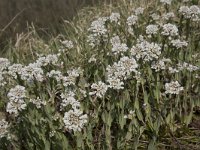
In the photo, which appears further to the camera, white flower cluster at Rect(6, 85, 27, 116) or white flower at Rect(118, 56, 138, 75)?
white flower at Rect(118, 56, 138, 75)

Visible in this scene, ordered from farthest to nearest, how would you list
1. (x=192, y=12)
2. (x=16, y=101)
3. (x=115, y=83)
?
(x=192, y=12) → (x=115, y=83) → (x=16, y=101)

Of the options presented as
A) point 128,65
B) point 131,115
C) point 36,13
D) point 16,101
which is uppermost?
point 128,65

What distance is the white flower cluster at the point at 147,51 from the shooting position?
9.03 ft

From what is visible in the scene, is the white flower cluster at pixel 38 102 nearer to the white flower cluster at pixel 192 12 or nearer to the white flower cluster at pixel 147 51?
the white flower cluster at pixel 147 51

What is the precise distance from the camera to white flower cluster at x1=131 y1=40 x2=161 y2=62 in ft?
9.03

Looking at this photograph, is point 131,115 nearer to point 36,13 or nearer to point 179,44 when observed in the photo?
point 179,44

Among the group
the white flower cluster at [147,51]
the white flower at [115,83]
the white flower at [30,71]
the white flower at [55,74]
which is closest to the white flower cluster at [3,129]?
the white flower at [30,71]

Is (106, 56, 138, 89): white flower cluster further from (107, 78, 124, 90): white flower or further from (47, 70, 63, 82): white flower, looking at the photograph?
(47, 70, 63, 82): white flower

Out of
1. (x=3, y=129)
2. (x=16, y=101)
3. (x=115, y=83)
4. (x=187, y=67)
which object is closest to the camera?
(x=16, y=101)

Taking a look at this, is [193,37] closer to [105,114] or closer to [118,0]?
[105,114]

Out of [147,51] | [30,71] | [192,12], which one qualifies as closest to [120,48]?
[147,51]

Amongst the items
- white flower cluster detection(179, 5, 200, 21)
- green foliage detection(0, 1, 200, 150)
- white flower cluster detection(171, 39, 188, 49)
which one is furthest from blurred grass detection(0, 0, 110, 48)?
white flower cluster detection(171, 39, 188, 49)

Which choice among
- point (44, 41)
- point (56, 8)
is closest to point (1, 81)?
point (44, 41)

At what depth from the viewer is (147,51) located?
9.06 feet
